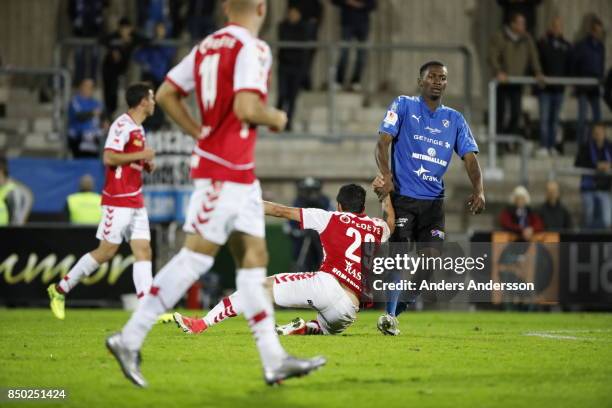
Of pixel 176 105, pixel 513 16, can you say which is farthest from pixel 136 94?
pixel 513 16

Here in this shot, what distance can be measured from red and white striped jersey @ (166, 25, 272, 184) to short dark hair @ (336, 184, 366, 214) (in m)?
3.47

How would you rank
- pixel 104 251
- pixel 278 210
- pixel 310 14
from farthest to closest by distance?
pixel 310 14, pixel 104 251, pixel 278 210

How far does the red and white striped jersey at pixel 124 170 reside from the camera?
1270 cm

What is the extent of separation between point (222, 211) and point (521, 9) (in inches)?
672

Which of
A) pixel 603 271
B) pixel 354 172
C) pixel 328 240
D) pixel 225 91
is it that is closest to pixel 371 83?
pixel 354 172

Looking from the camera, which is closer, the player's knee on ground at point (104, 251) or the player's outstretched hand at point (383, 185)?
the player's outstretched hand at point (383, 185)

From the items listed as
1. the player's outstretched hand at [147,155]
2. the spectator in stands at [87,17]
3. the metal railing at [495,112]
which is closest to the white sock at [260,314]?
the player's outstretched hand at [147,155]

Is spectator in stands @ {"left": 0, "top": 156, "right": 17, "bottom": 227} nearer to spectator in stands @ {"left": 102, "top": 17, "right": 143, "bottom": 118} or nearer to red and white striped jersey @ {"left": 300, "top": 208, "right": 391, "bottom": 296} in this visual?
spectator in stands @ {"left": 102, "top": 17, "right": 143, "bottom": 118}

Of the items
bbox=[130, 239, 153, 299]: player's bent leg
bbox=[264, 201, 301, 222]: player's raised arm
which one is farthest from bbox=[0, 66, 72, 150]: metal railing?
bbox=[264, 201, 301, 222]: player's raised arm

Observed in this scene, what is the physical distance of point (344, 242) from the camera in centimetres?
1100

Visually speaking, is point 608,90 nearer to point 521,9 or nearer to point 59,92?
point 521,9

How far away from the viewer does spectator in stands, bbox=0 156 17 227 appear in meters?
19.6

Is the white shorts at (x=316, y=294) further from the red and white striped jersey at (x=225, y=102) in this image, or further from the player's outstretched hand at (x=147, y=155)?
the red and white striped jersey at (x=225, y=102)

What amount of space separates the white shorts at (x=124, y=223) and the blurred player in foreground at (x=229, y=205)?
201 inches
